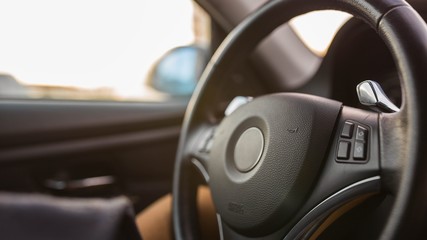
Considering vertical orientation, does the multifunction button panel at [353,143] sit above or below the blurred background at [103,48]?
above

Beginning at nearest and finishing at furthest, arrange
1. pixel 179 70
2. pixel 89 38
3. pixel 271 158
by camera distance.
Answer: pixel 271 158 < pixel 89 38 < pixel 179 70

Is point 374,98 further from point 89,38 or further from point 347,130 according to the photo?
point 89,38

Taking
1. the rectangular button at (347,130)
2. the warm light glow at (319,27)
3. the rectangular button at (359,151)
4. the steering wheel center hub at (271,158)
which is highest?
the warm light glow at (319,27)

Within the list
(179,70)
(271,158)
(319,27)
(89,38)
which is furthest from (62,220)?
(179,70)

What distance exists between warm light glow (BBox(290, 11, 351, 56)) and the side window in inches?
14.0

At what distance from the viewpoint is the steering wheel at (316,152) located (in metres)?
0.76

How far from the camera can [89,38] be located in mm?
1897

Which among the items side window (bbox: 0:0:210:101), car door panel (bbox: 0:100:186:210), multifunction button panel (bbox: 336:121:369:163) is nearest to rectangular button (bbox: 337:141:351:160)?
multifunction button panel (bbox: 336:121:369:163)

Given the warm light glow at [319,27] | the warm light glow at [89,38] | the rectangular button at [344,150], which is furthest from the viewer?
the warm light glow at [89,38]

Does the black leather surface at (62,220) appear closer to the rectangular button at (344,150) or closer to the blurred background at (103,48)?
the rectangular button at (344,150)

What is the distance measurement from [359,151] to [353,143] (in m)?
0.02

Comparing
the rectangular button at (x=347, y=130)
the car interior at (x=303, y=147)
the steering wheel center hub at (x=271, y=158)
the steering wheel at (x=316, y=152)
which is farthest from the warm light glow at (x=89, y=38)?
the rectangular button at (x=347, y=130)

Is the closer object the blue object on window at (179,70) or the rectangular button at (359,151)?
the rectangular button at (359,151)

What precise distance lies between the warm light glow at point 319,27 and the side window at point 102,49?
0.35 meters
